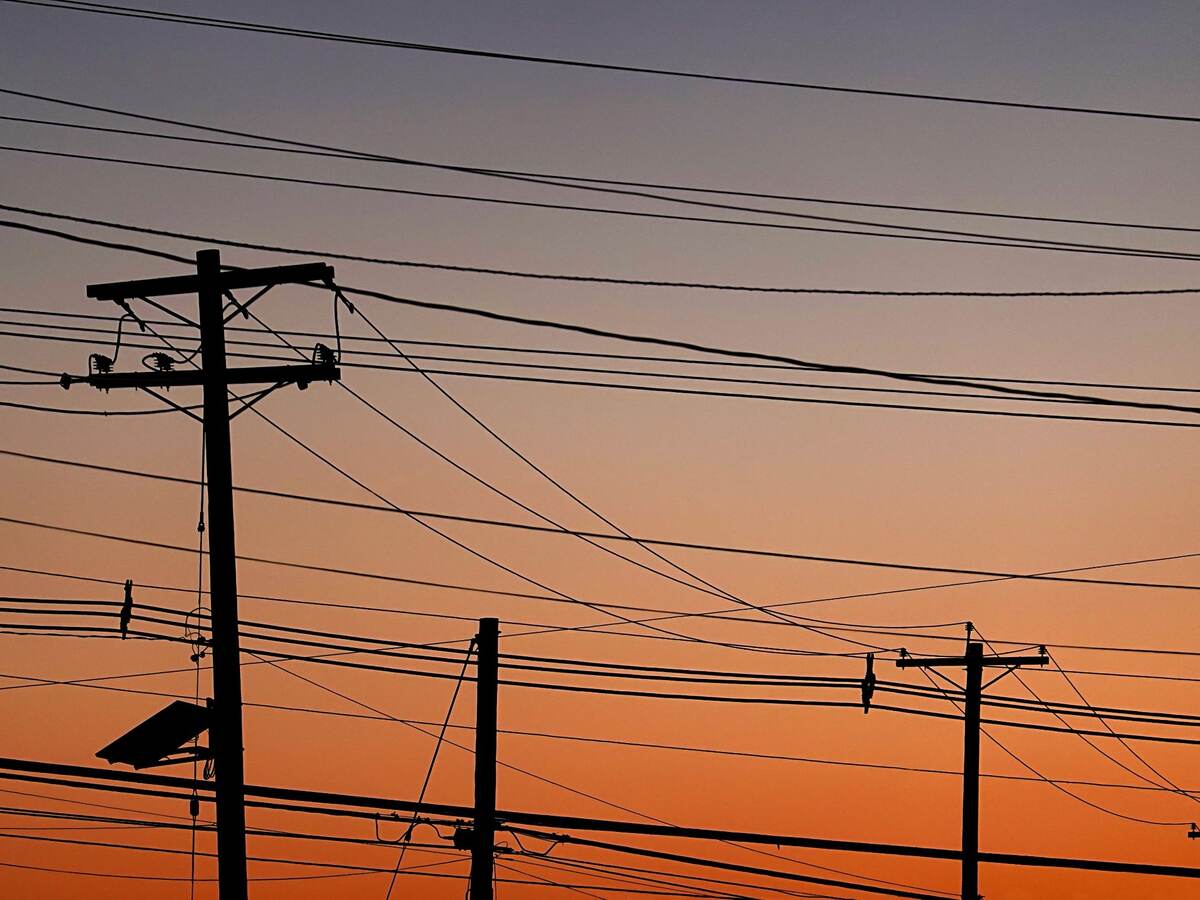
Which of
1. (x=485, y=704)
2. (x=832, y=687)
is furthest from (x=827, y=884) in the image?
(x=485, y=704)

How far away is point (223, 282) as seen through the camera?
22.4 metres

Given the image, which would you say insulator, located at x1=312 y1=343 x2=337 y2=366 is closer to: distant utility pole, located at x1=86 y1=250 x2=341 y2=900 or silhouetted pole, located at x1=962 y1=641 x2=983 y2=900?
distant utility pole, located at x1=86 y1=250 x2=341 y2=900

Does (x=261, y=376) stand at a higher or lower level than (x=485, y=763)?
higher

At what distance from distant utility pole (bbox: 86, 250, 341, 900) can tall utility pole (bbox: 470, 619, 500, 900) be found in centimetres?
764

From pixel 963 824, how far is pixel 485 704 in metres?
11.3

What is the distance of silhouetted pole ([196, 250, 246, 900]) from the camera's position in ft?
71.4

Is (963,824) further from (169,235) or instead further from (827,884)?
(169,235)

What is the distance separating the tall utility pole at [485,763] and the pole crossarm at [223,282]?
9072 mm

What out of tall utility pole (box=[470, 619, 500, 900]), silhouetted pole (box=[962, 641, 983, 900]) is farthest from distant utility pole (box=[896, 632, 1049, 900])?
tall utility pole (box=[470, 619, 500, 900])

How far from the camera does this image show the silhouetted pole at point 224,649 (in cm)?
2175

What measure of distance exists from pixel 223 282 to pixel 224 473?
232 cm

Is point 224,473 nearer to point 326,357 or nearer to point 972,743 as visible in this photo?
point 326,357

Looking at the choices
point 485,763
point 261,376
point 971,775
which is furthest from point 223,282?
point 971,775

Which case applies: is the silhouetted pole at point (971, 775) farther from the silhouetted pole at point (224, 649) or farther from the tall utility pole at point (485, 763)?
the silhouetted pole at point (224, 649)
